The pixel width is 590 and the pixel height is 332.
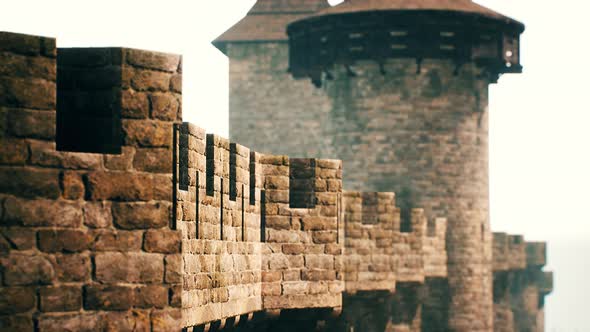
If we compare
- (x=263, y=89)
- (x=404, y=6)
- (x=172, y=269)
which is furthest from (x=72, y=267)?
(x=263, y=89)

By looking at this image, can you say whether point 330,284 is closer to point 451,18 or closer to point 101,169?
point 101,169

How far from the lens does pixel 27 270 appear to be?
9570 millimetres

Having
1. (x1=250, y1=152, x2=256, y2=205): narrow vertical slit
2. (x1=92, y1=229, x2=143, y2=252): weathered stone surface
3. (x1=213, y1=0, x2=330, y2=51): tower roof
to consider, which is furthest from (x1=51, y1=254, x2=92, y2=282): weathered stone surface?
(x1=213, y1=0, x2=330, y2=51): tower roof

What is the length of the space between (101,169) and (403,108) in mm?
29149

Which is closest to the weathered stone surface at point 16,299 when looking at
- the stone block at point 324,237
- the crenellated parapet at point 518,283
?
the stone block at point 324,237

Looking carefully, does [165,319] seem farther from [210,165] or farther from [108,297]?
[210,165]

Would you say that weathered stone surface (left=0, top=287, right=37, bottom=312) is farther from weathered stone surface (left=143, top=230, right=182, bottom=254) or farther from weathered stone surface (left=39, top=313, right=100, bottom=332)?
weathered stone surface (left=143, top=230, right=182, bottom=254)

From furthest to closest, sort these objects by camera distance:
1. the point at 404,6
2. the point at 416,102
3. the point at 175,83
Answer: the point at 416,102 < the point at 404,6 < the point at 175,83

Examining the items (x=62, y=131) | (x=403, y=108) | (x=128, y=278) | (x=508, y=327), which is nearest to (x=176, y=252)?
(x=128, y=278)

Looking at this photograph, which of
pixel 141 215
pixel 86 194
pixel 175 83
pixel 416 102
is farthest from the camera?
pixel 416 102

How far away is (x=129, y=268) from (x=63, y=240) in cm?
53

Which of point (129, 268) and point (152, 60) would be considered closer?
point (129, 268)

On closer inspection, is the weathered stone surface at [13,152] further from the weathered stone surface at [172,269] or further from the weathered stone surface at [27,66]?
the weathered stone surface at [172,269]

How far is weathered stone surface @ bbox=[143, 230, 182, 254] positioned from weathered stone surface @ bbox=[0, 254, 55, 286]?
725 mm
